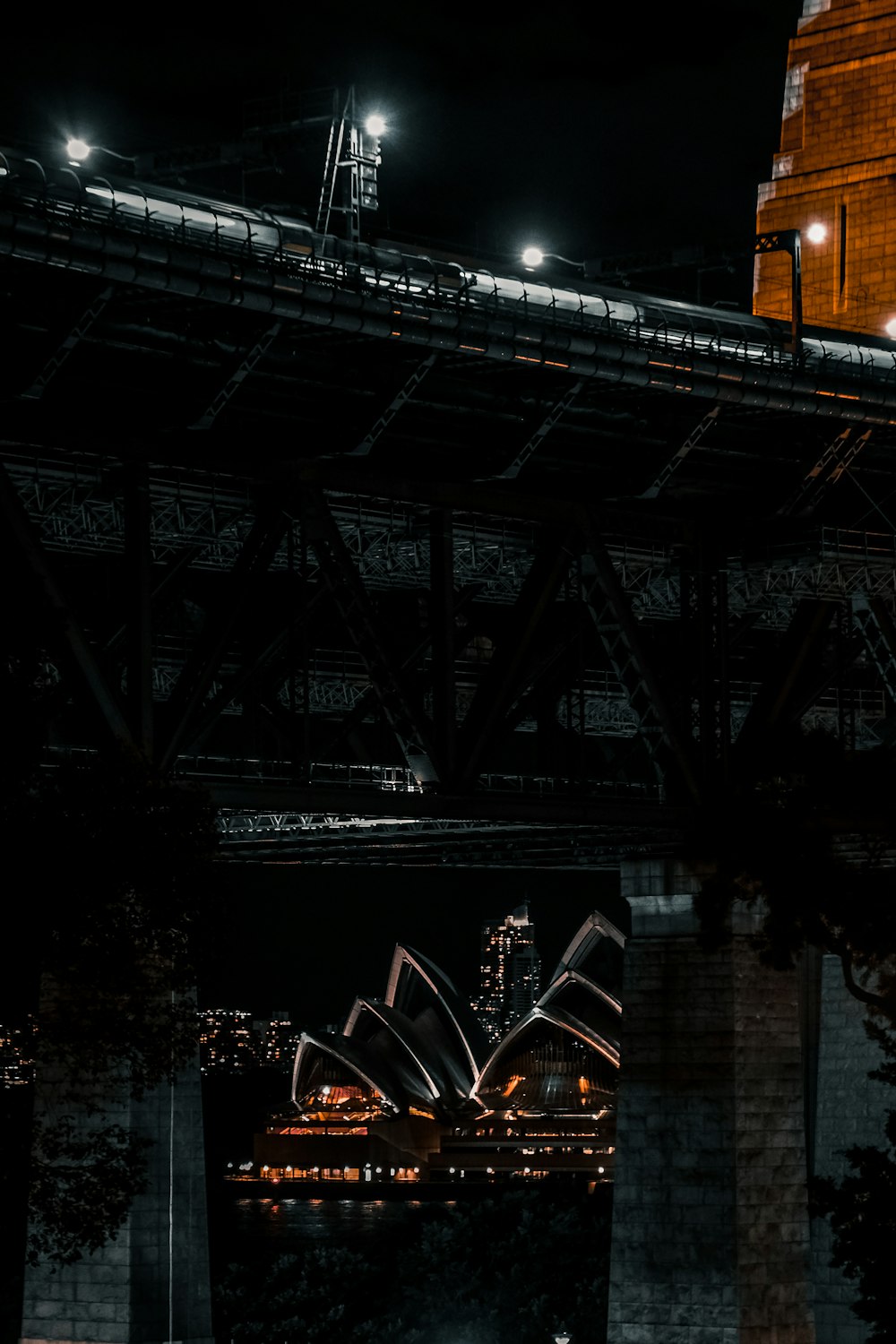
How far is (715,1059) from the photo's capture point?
197ft

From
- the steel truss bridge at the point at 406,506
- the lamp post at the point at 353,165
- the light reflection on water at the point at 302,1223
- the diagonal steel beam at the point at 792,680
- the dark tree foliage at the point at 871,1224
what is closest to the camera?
the steel truss bridge at the point at 406,506

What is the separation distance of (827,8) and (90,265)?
58.1 m

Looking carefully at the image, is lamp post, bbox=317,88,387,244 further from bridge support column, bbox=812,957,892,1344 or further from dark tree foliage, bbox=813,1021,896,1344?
bridge support column, bbox=812,957,892,1344

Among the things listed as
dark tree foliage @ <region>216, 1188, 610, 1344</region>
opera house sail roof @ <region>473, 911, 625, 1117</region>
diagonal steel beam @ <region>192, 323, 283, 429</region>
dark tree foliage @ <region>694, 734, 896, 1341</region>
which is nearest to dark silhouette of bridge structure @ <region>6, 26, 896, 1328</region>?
diagonal steel beam @ <region>192, 323, 283, 429</region>

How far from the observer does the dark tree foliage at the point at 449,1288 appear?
90125mm

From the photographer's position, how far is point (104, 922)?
4488cm

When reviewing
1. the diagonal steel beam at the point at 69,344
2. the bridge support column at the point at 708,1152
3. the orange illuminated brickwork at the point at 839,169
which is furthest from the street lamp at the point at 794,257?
the orange illuminated brickwork at the point at 839,169

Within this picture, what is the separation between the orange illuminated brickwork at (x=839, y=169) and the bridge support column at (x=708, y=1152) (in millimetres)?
40337

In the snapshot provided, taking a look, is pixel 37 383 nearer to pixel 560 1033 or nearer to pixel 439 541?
pixel 439 541

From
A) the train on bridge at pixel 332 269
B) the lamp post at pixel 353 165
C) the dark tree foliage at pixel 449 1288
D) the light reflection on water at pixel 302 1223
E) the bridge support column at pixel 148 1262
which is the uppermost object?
the lamp post at pixel 353 165

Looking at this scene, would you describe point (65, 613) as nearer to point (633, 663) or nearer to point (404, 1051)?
point (633, 663)

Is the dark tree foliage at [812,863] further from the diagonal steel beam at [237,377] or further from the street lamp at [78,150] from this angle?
the street lamp at [78,150]

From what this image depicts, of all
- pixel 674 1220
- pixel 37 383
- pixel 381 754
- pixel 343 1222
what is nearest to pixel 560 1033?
pixel 343 1222

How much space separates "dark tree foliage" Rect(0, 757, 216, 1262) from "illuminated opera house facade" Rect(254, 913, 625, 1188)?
105 m
